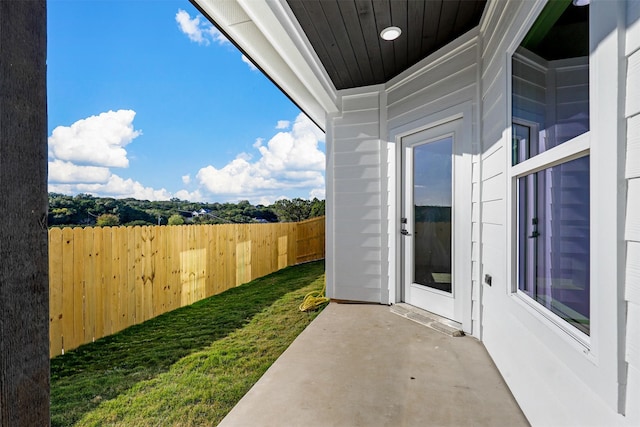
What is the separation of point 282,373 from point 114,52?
824cm

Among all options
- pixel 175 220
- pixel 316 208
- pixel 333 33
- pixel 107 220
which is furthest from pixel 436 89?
pixel 316 208

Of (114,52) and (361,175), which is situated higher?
(114,52)

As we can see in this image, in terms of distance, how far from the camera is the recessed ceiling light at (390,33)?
266cm

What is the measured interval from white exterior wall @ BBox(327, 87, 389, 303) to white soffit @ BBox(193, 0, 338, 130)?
0.41 m

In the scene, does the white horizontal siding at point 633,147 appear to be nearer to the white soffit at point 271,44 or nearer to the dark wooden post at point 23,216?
the dark wooden post at point 23,216

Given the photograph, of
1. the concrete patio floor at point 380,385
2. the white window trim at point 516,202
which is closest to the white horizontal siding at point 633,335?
the white window trim at point 516,202

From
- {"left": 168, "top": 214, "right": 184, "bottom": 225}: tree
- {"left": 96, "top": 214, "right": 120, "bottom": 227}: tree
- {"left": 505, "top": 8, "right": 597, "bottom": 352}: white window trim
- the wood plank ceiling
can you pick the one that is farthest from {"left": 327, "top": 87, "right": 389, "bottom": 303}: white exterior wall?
{"left": 96, "top": 214, "right": 120, "bottom": 227}: tree

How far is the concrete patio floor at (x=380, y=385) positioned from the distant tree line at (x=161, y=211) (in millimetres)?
1511

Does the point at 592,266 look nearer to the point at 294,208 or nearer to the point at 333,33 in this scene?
the point at 333,33

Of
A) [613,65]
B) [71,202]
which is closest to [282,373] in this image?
[613,65]

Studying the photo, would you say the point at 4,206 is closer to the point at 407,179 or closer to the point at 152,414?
the point at 152,414

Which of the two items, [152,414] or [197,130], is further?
[197,130]

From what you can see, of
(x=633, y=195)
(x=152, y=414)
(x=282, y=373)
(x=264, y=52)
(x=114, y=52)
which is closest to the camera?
(x=633, y=195)

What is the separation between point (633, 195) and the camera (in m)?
0.96
